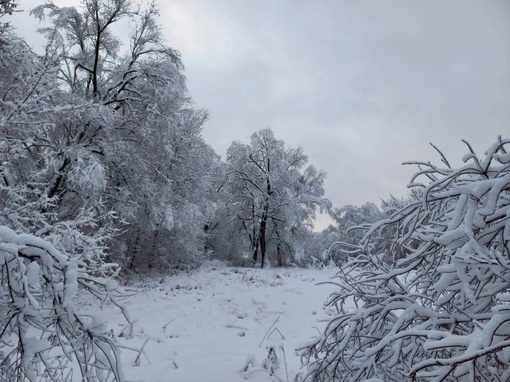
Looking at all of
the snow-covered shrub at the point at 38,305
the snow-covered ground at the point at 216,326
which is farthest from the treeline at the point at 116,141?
the snow-covered shrub at the point at 38,305

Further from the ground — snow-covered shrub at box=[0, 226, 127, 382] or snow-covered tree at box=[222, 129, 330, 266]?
snow-covered tree at box=[222, 129, 330, 266]

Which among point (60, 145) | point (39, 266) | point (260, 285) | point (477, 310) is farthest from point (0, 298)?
point (260, 285)

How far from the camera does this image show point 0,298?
211 cm

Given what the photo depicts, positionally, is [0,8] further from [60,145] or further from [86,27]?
[86,27]

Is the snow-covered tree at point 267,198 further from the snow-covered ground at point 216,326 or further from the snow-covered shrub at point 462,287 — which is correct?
the snow-covered shrub at point 462,287

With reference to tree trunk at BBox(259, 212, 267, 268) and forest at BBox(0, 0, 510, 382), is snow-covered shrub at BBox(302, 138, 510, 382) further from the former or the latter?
tree trunk at BBox(259, 212, 267, 268)

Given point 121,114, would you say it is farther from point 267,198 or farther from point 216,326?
point 267,198

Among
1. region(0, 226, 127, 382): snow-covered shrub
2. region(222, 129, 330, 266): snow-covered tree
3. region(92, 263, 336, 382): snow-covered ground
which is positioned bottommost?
region(92, 263, 336, 382): snow-covered ground

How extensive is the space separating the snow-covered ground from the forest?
40 cm

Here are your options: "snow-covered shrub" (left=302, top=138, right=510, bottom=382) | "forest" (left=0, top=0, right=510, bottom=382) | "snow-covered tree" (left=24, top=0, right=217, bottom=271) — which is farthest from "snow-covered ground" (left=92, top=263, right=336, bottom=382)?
"snow-covered tree" (left=24, top=0, right=217, bottom=271)

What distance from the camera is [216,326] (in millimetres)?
7371

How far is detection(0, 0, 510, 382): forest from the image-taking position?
1.73 metres

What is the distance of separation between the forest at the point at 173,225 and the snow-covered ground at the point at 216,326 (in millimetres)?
397

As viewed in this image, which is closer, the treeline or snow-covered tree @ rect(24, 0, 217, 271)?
the treeline
